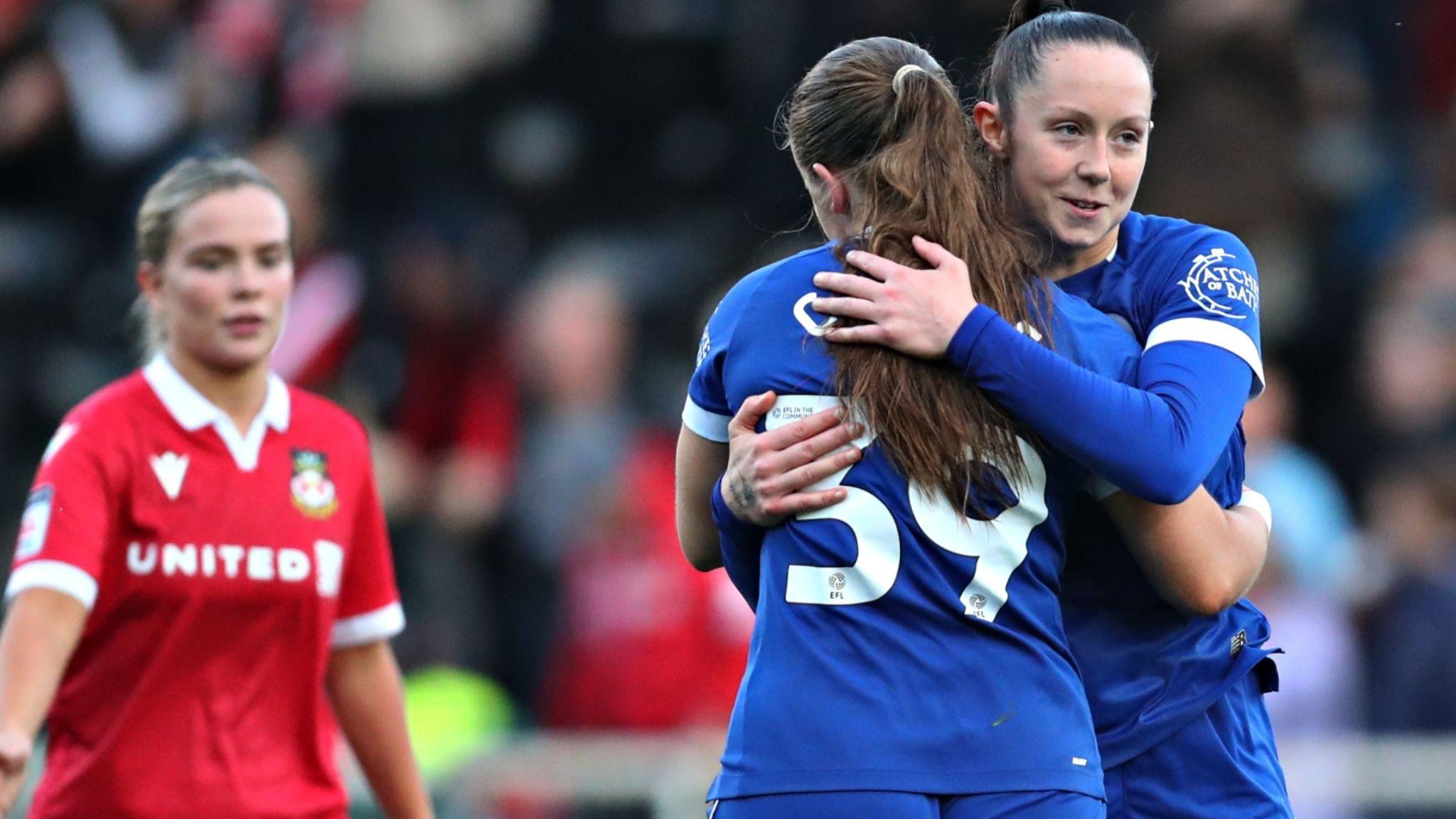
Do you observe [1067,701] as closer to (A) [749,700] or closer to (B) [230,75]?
(A) [749,700]

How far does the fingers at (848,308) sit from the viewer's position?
301cm

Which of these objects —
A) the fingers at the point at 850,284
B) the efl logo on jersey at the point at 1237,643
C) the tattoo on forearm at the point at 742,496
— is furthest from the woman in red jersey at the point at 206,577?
the efl logo on jersey at the point at 1237,643

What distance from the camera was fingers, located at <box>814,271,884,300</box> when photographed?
303 centimetres

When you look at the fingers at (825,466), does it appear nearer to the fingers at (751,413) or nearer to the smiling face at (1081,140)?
the fingers at (751,413)

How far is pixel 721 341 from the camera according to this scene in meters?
3.16

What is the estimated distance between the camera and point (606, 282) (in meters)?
8.91

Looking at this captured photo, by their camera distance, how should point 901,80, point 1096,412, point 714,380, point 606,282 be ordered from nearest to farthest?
point 1096,412 → point 901,80 → point 714,380 → point 606,282

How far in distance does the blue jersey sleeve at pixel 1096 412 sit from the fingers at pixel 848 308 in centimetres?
13

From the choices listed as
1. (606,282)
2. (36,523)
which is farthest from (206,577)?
(606,282)

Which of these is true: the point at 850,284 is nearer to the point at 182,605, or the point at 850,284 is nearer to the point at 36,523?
the point at 182,605

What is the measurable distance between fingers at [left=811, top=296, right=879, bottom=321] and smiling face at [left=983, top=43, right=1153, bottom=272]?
1.53ft

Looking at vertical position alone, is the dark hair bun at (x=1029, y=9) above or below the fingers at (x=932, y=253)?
above

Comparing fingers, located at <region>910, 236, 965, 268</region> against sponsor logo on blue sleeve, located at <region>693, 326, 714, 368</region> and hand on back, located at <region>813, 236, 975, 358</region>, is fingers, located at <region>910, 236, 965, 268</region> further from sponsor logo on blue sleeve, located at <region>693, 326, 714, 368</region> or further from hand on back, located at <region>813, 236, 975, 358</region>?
sponsor logo on blue sleeve, located at <region>693, 326, 714, 368</region>

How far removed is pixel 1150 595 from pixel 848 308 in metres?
0.75
